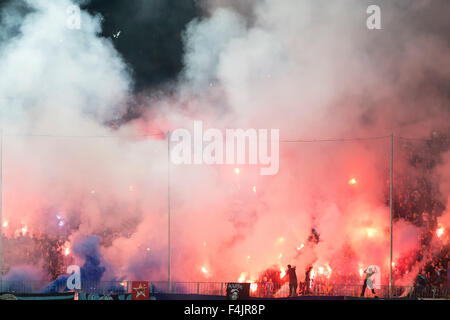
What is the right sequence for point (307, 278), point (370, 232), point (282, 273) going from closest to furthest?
point (307, 278) → point (282, 273) → point (370, 232)

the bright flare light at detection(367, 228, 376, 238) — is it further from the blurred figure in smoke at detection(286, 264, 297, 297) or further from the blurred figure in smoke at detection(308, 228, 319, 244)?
the blurred figure in smoke at detection(286, 264, 297, 297)

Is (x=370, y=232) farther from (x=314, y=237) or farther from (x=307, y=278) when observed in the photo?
(x=307, y=278)

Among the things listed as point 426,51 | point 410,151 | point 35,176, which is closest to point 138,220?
point 35,176

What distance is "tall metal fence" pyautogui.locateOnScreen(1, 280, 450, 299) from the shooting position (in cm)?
1319

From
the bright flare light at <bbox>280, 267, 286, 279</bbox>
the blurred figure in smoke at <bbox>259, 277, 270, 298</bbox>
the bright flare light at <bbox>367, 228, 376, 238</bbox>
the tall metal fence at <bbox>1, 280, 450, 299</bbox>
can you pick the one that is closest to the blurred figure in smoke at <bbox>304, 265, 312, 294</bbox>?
the tall metal fence at <bbox>1, 280, 450, 299</bbox>

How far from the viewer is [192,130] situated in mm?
19859

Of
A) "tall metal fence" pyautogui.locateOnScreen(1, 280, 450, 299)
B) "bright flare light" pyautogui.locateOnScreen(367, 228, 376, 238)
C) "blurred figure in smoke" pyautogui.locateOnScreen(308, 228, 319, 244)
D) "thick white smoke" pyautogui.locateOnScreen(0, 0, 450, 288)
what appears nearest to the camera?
"tall metal fence" pyautogui.locateOnScreen(1, 280, 450, 299)

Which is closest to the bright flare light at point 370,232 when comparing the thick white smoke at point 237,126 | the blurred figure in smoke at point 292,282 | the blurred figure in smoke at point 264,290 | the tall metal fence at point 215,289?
the thick white smoke at point 237,126

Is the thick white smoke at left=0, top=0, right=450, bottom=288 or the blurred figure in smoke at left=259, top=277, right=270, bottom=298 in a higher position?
the thick white smoke at left=0, top=0, right=450, bottom=288

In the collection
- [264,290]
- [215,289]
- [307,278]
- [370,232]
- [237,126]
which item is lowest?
[264,290]

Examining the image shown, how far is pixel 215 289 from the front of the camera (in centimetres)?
1436

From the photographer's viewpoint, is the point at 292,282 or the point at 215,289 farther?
the point at 292,282

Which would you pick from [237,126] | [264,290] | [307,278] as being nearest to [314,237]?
[307,278]

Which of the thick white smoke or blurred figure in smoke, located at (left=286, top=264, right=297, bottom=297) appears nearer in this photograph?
blurred figure in smoke, located at (left=286, top=264, right=297, bottom=297)
